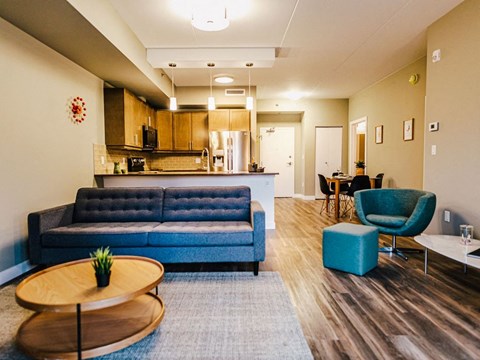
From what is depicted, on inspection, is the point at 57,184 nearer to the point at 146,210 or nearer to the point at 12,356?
the point at 146,210

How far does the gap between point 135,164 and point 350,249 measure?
14.7ft

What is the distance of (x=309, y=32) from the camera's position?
160 inches

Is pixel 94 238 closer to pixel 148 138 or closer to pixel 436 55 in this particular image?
pixel 148 138

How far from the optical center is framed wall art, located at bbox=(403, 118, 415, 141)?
17.4ft

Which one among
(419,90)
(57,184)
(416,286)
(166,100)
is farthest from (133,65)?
(419,90)

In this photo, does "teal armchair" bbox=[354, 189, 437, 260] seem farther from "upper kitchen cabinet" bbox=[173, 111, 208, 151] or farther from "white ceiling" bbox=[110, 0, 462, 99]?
"upper kitchen cabinet" bbox=[173, 111, 208, 151]

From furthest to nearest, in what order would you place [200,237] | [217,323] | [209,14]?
[209,14] < [200,237] < [217,323]

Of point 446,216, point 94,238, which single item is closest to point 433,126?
point 446,216

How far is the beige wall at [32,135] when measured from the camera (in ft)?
9.37

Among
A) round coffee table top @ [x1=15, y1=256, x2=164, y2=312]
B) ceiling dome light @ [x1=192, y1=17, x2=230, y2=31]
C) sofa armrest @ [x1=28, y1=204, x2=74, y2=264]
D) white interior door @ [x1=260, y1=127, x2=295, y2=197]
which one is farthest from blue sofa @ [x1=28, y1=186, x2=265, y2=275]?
white interior door @ [x1=260, y1=127, x2=295, y2=197]

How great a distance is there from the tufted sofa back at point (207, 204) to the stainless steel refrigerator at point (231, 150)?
2.98 m

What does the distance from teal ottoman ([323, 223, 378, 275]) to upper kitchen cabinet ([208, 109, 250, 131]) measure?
412 cm

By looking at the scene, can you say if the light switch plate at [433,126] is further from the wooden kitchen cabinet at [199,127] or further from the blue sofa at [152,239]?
the wooden kitchen cabinet at [199,127]

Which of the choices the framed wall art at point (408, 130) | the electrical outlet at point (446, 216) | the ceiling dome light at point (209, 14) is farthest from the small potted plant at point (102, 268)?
the framed wall art at point (408, 130)
